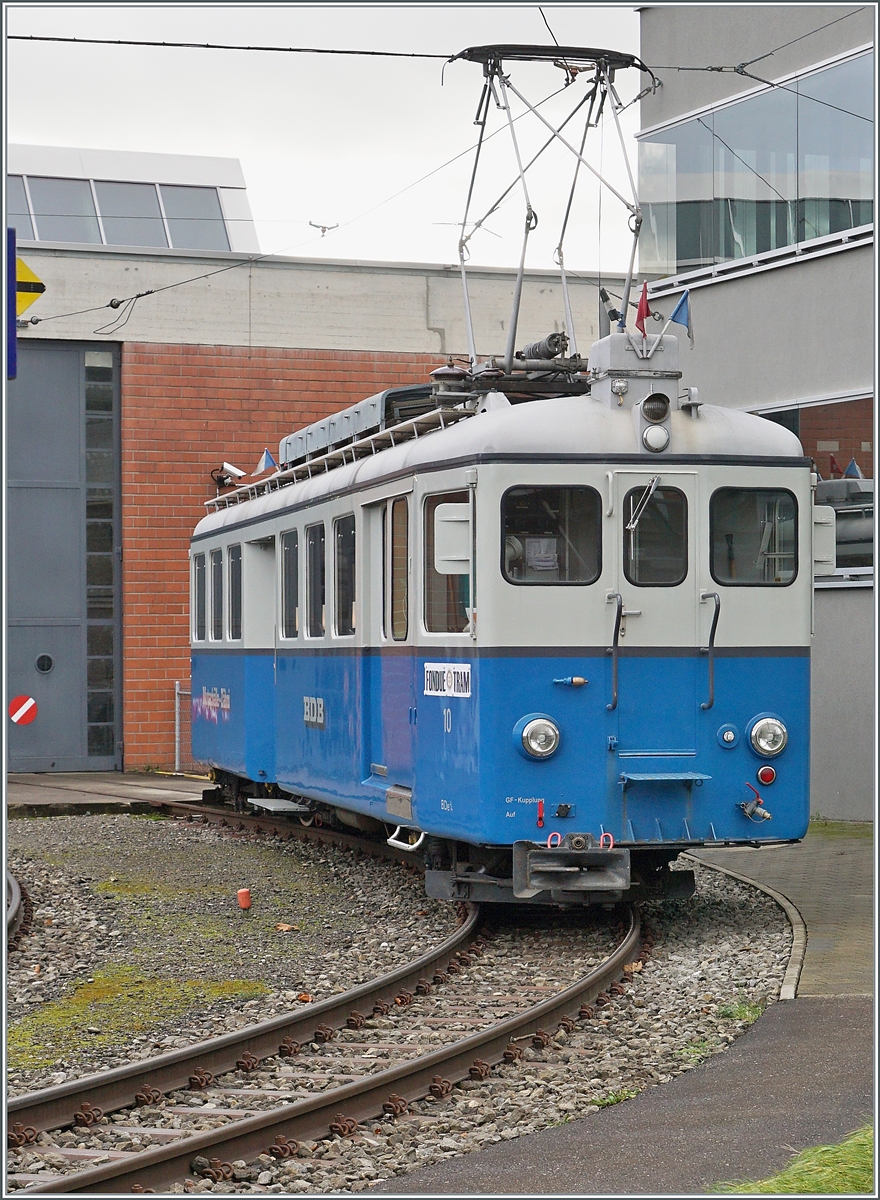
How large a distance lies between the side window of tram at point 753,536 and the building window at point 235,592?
7.37m

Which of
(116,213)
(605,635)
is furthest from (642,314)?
(116,213)

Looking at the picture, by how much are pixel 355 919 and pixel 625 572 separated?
125 inches

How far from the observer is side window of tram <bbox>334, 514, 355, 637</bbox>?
12055 millimetres

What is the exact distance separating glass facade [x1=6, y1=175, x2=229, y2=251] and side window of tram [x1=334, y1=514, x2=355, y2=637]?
13.8 m

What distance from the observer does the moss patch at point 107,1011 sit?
25.7 ft

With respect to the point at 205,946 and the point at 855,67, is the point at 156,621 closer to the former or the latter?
the point at 855,67

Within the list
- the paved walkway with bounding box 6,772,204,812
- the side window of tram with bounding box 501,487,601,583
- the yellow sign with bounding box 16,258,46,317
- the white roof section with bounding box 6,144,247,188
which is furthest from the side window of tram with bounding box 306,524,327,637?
the white roof section with bounding box 6,144,247,188

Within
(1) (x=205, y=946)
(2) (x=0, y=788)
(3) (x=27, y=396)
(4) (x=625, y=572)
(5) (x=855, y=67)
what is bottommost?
(1) (x=205, y=946)

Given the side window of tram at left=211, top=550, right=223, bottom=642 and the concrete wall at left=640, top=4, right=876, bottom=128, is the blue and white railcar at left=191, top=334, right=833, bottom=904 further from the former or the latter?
the concrete wall at left=640, top=4, right=876, bottom=128

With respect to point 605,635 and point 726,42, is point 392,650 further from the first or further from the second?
point 726,42

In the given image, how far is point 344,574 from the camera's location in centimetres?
1227

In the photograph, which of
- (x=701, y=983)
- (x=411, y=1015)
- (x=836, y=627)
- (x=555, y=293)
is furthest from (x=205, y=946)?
(x=555, y=293)

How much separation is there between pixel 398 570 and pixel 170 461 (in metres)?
14.0

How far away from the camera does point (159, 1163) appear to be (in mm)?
5680
